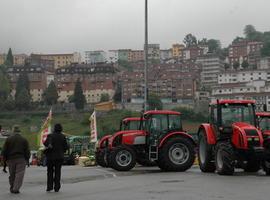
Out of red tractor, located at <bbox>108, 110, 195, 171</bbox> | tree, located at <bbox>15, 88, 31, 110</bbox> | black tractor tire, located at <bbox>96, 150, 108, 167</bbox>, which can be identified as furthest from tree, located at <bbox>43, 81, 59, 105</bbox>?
red tractor, located at <bbox>108, 110, 195, 171</bbox>

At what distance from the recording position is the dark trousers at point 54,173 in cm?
1376

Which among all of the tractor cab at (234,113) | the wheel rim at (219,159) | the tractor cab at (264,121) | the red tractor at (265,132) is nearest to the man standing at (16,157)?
the wheel rim at (219,159)

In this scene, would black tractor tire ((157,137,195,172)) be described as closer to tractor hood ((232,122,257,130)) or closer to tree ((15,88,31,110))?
tractor hood ((232,122,257,130))

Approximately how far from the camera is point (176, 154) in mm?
21141

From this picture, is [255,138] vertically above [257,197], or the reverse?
[255,138]

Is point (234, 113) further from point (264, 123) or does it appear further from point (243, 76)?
point (243, 76)

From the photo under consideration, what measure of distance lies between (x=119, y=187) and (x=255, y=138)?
5.06m

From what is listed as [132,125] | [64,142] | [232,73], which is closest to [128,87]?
[232,73]

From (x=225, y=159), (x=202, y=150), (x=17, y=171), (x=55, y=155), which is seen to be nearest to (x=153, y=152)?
(x=202, y=150)

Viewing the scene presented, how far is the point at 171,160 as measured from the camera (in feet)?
69.1

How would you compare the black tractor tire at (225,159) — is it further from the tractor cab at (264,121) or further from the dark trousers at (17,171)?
the dark trousers at (17,171)

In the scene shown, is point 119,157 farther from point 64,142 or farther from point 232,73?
point 232,73

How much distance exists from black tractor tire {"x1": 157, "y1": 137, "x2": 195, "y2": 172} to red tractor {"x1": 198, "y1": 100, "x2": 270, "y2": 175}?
1.62ft

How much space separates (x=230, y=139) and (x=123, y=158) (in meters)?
5.06
